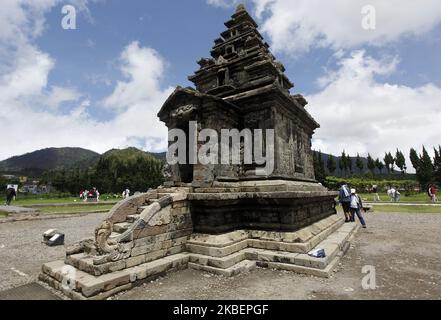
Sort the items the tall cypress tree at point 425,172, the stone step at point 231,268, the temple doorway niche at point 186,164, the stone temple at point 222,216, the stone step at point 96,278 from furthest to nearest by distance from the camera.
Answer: the tall cypress tree at point 425,172 → the temple doorway niche at point 186,164 → the stone step at point 231,268 → the stone temple at point 222,216 → the stone step at point 96,278

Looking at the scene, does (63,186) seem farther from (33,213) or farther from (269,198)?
(269,198)

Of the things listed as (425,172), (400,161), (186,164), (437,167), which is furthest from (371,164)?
(186,164)

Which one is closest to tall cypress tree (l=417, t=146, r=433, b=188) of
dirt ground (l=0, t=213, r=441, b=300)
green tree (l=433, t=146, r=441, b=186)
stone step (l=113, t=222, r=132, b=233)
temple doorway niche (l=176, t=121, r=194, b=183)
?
green tree (l=433, t=146, r=441, b=186)

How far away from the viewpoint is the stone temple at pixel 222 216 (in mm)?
5789

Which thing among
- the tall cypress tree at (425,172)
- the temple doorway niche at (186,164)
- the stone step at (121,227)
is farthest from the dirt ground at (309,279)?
the tall cypress tree at (425,172)

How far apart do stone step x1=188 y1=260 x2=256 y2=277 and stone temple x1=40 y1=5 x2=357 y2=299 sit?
0.08 feet

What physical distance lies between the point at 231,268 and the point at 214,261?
1.52 ft

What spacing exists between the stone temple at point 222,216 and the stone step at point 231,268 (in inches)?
1.0

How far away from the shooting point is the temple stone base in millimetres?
5223

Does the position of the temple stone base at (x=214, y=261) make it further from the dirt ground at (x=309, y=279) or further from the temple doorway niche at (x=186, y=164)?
the temple doorway niche at (x=186, y=164)

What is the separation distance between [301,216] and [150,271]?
5.06 m

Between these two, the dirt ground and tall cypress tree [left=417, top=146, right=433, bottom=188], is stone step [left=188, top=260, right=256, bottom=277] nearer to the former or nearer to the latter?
the dirt ground

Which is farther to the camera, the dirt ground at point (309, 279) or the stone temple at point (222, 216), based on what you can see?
the stone temple at point (222, 216)
